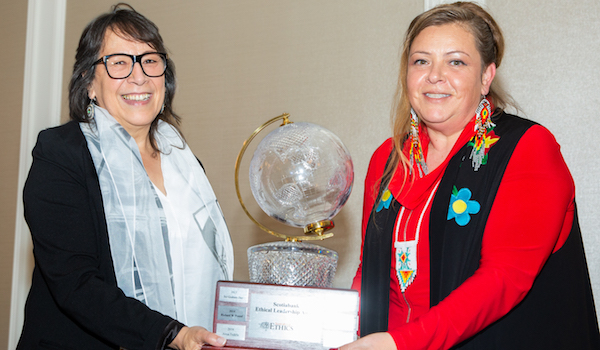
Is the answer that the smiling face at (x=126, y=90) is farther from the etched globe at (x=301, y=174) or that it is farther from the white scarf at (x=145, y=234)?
the etched globe at (x=301, y=174)

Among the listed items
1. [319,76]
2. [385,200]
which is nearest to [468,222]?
[385,200]

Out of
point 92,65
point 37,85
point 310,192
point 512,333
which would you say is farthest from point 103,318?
point 37,85

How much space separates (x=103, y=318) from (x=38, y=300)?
281mm

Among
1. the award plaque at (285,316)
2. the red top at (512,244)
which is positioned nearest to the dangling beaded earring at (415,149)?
the red top at (512,244)

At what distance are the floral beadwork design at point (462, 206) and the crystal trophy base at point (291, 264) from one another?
38 centimetres

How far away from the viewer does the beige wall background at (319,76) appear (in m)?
2.42

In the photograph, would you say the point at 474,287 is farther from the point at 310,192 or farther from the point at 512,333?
the point at 310,192

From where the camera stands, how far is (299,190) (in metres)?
1.42

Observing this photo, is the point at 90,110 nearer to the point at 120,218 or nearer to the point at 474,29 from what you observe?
the point at 120,218

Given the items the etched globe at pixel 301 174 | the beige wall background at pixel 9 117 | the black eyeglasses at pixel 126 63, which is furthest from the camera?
the beige wall background at pixel 9 117

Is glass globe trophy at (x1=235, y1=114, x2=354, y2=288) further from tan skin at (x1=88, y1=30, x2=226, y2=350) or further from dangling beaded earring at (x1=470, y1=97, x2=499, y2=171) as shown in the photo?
tan skin at (x1=88, y1=30, x2=226, y2=350)

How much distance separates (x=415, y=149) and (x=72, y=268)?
3.69 feet

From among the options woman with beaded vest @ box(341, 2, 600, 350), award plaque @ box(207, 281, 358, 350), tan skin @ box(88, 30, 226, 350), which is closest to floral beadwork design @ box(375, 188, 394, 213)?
woman with beaded vest @ box(341, 2, 600, 350)

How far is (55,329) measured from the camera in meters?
1.55
